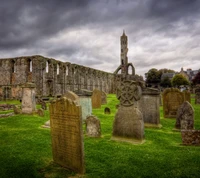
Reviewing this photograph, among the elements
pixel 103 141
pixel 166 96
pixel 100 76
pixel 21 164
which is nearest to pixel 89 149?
pixel 103 141

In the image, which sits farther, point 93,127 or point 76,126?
point 93,127

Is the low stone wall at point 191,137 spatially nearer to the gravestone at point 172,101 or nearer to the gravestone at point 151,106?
the gravestone at point 151,106

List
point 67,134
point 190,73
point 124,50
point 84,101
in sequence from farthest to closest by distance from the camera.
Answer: point 190,73 → point 124,50 → point 84,101 → point 67,134

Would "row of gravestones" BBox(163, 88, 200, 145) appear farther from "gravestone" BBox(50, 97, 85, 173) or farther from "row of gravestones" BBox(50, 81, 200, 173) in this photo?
"gravestone" BBox(50, 97, 85, 173)

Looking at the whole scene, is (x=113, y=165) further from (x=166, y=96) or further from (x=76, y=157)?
(x=166, y=96)

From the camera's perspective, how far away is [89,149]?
514cm

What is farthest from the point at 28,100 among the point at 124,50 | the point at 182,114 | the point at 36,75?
the point at 124,50

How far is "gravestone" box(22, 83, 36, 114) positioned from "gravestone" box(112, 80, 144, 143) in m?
7.53

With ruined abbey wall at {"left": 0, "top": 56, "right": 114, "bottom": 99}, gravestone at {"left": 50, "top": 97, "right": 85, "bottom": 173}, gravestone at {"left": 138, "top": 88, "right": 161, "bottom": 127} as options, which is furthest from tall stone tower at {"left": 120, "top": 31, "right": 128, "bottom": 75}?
→ gravestone at {"left": 50, "top": 97, "right": 85, "bottom": 173}

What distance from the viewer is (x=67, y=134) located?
402cm

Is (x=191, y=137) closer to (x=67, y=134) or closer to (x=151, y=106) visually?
(x=151, y=106)

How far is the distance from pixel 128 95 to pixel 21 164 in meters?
3.72

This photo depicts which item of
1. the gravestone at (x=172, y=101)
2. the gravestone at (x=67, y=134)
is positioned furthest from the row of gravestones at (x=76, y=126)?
the gravestone at (x=172, y=101)

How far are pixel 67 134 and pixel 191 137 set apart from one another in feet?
12.5
